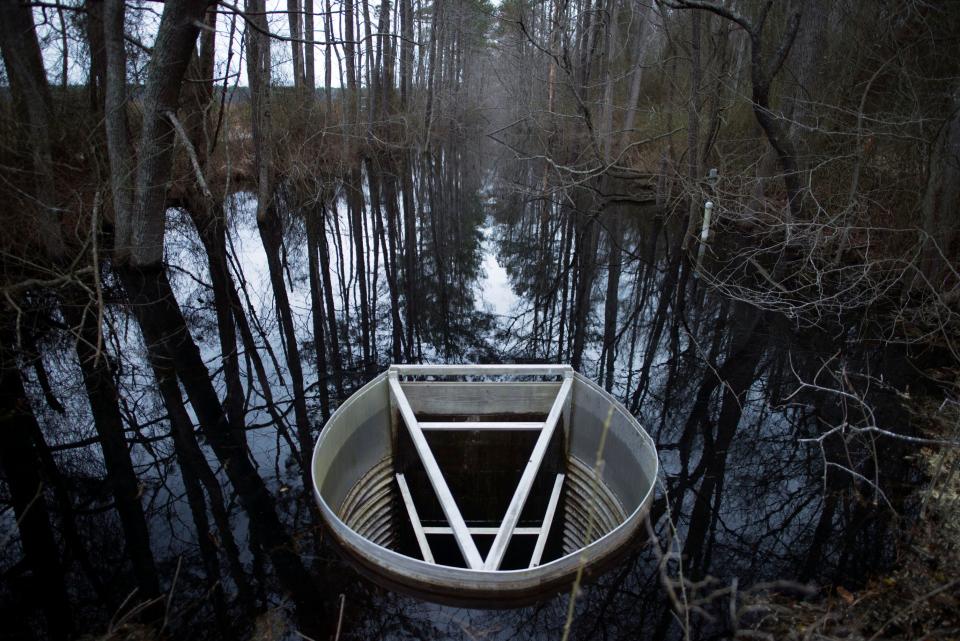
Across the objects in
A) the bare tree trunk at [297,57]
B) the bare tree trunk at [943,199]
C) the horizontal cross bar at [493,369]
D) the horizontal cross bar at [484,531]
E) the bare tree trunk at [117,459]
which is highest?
the bare tree trunk at [297,57]

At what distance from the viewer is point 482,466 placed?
6.05 metres

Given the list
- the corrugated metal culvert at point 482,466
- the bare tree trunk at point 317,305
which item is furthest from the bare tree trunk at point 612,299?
the bare tree trunk at point 317,305

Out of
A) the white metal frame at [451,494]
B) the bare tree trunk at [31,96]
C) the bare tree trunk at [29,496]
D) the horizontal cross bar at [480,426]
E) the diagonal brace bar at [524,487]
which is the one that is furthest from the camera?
the bare tree trunk at [31,96]

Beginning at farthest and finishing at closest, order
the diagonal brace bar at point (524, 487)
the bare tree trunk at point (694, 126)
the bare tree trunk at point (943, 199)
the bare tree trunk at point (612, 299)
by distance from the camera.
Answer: the bare tree trunk at point (694, 126) → the bare tree trunk at point (612, 299) → the bare tree trunk at point (943, 199) → the diagonal brace bar at point (524, 487)

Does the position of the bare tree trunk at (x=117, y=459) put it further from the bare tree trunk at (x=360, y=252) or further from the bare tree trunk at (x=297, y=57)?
the bare tree trunk at (x=297, y=57)

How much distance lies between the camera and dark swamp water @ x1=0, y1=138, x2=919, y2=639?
3879 mm

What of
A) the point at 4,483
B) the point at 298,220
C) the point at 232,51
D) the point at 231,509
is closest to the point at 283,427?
the point at 231,509

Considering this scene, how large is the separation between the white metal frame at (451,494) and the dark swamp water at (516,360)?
0.46 metres

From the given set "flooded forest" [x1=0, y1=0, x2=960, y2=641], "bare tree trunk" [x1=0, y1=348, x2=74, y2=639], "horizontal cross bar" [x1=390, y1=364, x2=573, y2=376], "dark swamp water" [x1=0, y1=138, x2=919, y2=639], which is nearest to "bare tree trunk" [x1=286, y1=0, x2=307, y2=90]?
"flooded forest" [x1=0, y1=0, x2=960, y2=641]

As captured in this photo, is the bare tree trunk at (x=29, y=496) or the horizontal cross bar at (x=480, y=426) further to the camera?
the horizontal cross bar at (x=480, y=426)

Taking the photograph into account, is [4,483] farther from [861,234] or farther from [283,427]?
[861,234]

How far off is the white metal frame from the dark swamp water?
460mm

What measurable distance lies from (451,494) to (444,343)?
336cm

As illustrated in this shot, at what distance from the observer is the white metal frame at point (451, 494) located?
415 centimetres
